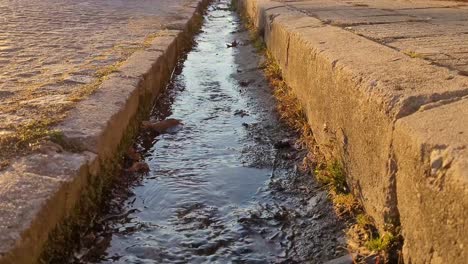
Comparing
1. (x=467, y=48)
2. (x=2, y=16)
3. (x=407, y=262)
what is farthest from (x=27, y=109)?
(x=2, y=16)

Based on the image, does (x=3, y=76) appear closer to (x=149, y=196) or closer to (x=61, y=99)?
(x=61, y=99)

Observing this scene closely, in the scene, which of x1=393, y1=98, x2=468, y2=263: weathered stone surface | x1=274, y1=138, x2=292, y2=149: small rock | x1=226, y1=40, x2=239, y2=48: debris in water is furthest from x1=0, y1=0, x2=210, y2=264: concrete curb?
x1=226, y1=40, x2=239, y2=48: debris in water

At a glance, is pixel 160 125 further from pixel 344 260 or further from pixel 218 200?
pixel 344 260

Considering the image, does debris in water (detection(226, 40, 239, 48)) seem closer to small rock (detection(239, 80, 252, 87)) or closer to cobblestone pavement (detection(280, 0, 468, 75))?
cobblestone pavement (detection(280, 0, 468, 75))

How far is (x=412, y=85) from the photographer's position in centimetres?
213

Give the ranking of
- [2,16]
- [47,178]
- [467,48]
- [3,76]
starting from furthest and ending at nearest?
1. [2,16]
2. [3,76]
3. [467,48]
4. [47,178]

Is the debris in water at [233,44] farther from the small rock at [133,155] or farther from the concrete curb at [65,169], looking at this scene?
the small rock at [133,155]

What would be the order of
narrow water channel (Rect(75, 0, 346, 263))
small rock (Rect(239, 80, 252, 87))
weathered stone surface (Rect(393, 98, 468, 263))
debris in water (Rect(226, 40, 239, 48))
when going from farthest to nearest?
debris in water (Rect(226, 40, 239, 48)) < small rock (Rect(239, 80, 252, 87)) < narrow water channel (Rect(75, 0, 346, 263)) < weathered stone surface (Rect(393, 98, 468, 263))

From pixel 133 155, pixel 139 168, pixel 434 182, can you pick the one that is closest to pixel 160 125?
pixel 133 155

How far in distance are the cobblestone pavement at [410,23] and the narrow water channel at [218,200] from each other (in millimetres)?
804

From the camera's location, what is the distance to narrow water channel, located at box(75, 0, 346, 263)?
2.20 metres

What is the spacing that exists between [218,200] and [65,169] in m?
0.75

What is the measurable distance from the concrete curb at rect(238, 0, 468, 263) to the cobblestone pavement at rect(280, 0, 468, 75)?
0.53 ft

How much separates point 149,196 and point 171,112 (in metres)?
1.48
